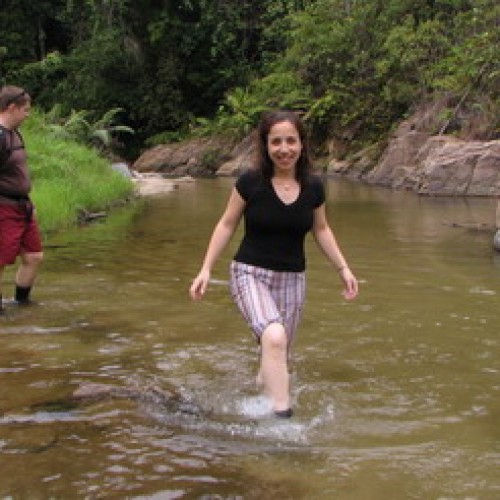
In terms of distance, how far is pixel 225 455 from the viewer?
3.90 metres

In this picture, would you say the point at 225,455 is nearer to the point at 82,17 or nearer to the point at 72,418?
the point at 72,418

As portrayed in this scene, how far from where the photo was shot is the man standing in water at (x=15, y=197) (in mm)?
6527

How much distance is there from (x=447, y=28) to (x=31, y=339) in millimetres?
21082

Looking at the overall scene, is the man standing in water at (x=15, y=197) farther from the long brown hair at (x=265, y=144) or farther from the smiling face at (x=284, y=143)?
the smiling face at (x=284, y=143)

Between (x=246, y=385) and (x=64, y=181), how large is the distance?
33.0ft

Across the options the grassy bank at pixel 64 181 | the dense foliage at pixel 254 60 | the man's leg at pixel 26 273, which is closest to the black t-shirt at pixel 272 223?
the man's leg at pixel 26 273

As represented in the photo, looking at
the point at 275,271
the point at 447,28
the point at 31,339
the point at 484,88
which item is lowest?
the point at 31,339

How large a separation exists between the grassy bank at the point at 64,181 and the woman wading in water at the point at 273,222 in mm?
7588

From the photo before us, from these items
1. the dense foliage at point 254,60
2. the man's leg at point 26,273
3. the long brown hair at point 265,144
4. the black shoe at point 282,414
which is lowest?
the black shoe at point 282,414

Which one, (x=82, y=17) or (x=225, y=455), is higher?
(x=82, y=17)

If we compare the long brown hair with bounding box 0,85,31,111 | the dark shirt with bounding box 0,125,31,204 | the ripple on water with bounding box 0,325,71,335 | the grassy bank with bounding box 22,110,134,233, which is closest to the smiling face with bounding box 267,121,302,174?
the ripple on water with bounding box 0,325,71,335

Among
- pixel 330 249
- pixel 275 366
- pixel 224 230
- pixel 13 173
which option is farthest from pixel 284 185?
pixel 13 173

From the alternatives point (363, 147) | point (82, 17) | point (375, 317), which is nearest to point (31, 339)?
point (375, 317)

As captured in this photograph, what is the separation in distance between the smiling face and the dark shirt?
9.49 feet
